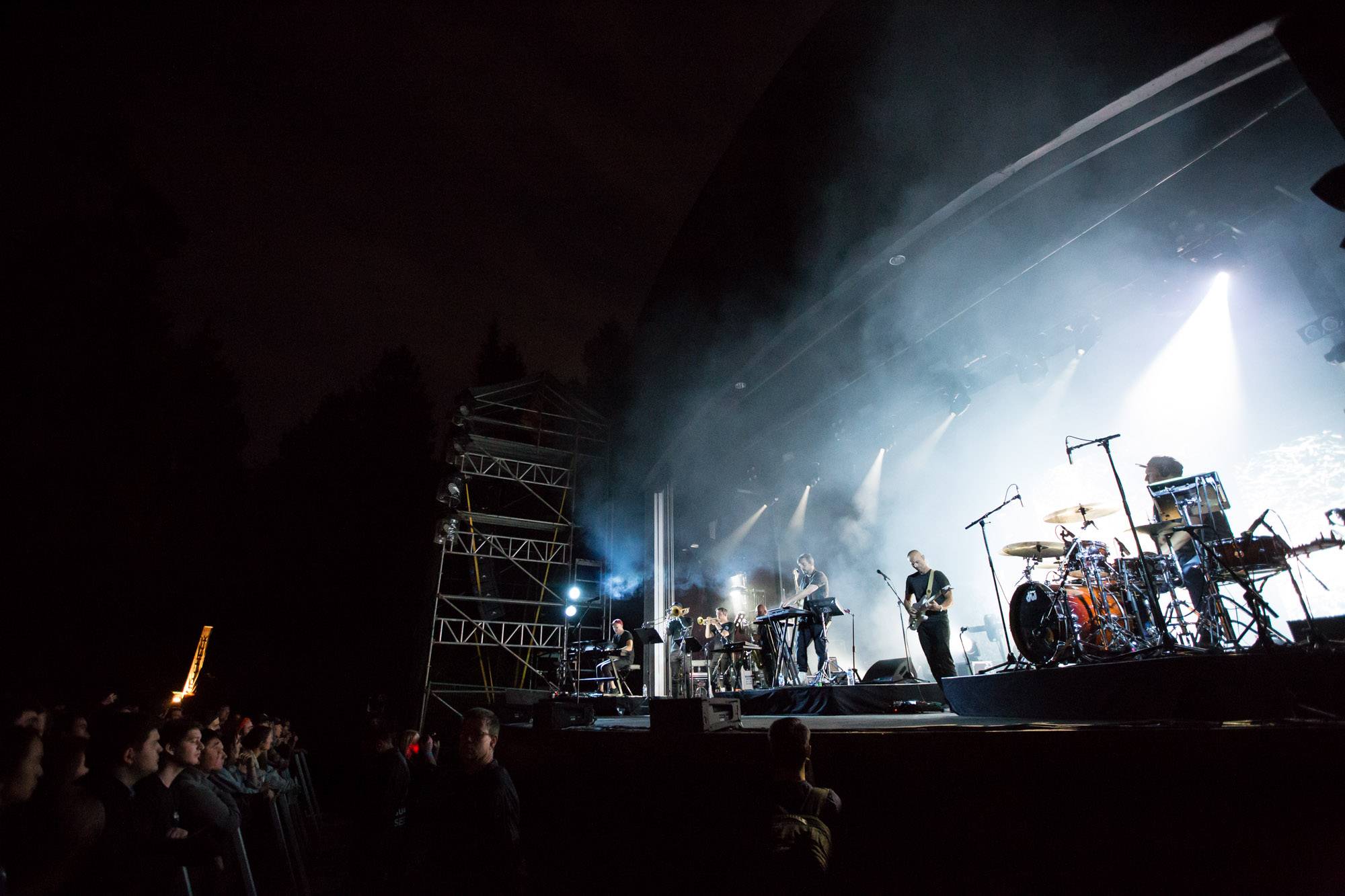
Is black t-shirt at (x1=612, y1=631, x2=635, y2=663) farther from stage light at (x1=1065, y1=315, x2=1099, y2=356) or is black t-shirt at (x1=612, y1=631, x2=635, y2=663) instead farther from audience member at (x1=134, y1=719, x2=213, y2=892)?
stage light at (x1=1065, y1=315, x2=1099, y2=356)

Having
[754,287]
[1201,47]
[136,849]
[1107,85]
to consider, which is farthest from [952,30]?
[136,849]

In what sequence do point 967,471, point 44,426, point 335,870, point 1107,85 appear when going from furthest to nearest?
point 44,426 → point 967,471 → point 335,870 → point 1107,85

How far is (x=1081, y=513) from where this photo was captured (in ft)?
18.6

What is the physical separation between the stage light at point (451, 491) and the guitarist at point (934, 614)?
844cm

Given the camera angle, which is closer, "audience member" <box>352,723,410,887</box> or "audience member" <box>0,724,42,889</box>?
"audience member" <box>0,724,42,889</box>

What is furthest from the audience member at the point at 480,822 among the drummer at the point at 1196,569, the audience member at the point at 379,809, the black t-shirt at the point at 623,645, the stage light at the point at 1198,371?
the stage light at the point at 1198,371

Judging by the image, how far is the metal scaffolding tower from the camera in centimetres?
1177

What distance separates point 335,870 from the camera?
7645mm

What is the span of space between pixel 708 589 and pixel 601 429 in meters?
4.36

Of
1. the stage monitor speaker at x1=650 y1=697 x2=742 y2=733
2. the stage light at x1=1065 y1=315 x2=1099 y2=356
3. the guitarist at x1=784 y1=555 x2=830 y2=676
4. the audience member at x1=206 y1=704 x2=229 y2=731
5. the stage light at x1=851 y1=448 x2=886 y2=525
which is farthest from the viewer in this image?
the stage light at x1=851 y1=448 x2=886 y2=525

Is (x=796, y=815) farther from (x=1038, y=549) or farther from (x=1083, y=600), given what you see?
(x=1038, y=549)

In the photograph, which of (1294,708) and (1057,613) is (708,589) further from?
(1294,708)

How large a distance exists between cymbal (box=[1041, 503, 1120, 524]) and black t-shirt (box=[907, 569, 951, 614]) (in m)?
1.49

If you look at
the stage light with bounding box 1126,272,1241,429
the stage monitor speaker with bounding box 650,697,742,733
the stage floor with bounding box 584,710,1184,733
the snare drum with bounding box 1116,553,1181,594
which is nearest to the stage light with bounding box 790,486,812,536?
the stage light with bounding box 1126,272,1241,429
